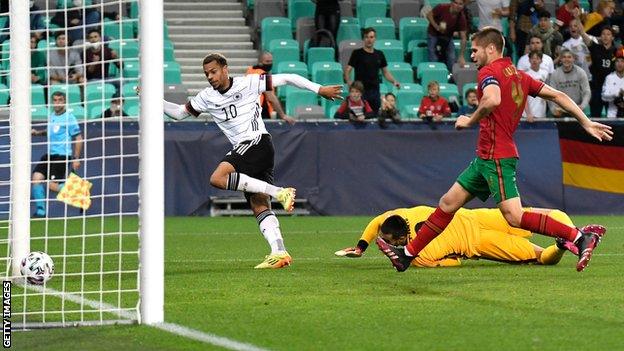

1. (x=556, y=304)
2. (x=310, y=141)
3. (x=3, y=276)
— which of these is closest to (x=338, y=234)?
(x=310, y=141)

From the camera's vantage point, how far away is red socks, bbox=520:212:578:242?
35.6 feet

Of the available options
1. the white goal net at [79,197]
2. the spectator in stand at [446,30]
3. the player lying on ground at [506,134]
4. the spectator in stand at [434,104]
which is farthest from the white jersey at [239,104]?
the spectator in stand at [446,30]

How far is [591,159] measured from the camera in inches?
857

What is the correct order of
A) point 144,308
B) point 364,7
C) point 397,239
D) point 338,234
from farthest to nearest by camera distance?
point 364,7
point 338,234
point 397,239
point 144,308

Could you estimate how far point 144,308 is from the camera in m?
8.39

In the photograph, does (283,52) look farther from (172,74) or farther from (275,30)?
(172,74)

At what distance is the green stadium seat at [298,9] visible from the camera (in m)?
26.4

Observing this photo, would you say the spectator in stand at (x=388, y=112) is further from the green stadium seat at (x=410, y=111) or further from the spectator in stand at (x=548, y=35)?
the spectator in stand at (x=548, y=35)

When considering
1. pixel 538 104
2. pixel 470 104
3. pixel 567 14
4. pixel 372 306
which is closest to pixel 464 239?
pixel 372 306

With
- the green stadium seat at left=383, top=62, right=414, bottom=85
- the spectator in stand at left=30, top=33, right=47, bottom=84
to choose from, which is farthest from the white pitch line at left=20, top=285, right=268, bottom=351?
the green stadium seat at left=383, top=62, right=414, bottom=85

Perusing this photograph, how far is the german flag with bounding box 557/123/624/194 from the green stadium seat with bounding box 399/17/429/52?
5.04 meters

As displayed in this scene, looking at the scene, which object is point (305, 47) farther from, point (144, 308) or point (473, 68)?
point (144, 308)

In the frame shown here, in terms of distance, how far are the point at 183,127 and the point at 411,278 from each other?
35.7ft

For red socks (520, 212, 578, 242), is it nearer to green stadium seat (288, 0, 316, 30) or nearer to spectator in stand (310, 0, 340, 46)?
spectator in stand (310, 0, 340, 46)
